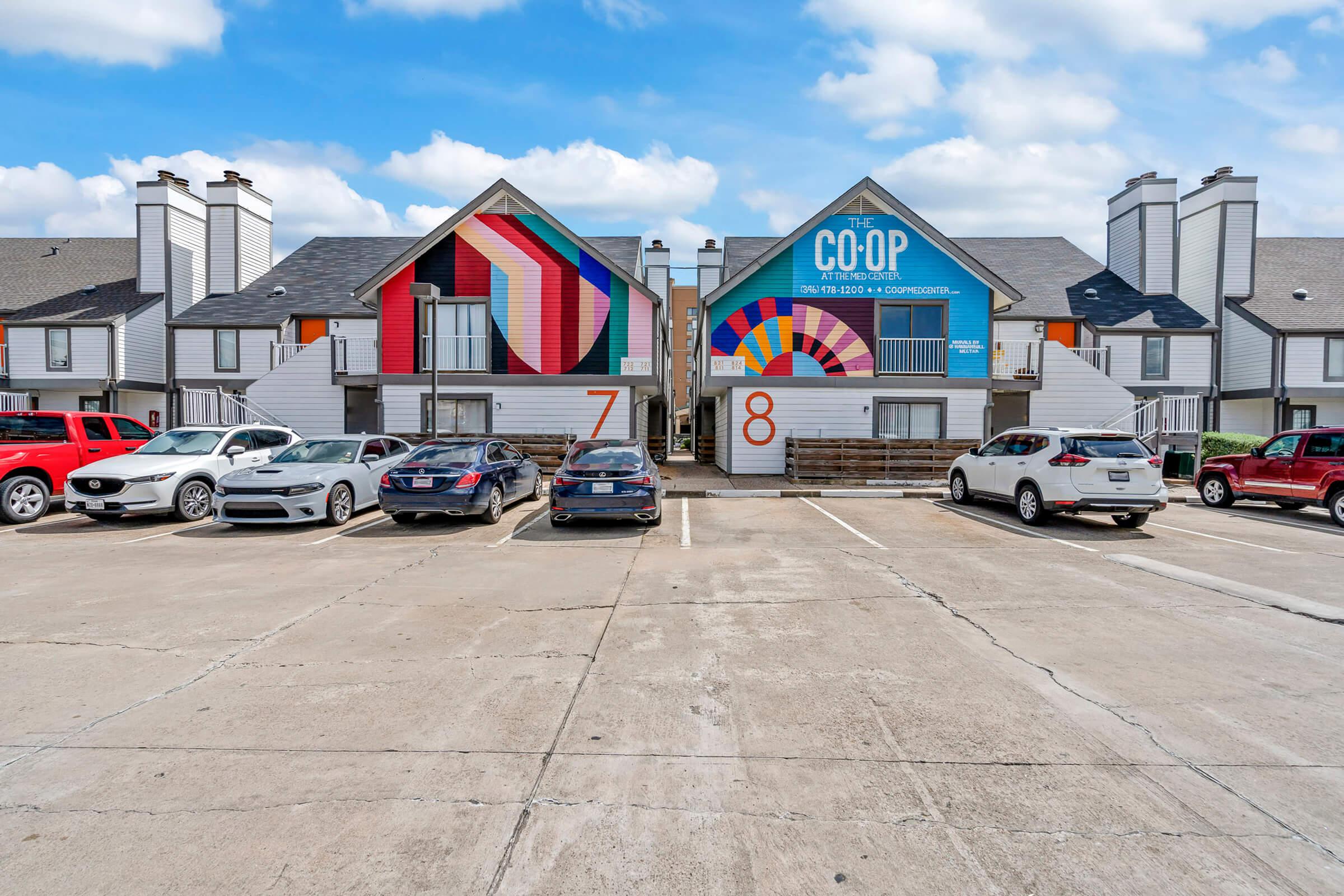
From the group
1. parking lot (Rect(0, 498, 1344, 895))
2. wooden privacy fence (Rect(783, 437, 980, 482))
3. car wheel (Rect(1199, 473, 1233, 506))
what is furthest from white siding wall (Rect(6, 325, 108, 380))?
car wheel (Rect(1199, 473, 1233, 506))

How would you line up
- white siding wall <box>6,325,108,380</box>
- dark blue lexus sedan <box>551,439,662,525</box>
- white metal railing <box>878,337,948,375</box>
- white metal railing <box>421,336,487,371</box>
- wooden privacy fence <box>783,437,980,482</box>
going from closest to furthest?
1. dark blue lexus sedan <box>551,439,662,525</box>
2. wooden privacy fence <box>783,437,980,482</box>
3. white metal railing <box>421,336,487,371</box>
4. white metal railing <box>878,337,948,375</box>
5. white siding wall <box>6,325,108,380</box>

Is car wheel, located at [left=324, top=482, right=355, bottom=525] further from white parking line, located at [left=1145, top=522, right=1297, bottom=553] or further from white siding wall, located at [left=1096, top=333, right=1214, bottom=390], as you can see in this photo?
white siding wall, located at [left=1096, top=333, right=1214, bottom=390]

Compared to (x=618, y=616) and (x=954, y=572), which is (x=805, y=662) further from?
(x=954, y=572)

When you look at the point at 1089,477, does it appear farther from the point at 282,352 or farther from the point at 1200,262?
the point at 282,352

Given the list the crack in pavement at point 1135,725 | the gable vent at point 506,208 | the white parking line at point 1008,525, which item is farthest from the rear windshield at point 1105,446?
the gable vent at point 506,208

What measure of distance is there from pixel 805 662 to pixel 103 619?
6097 millimetres

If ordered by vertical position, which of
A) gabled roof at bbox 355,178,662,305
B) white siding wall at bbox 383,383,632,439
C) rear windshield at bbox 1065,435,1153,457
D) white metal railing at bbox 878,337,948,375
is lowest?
rear windshield at bbox 1065,435,1153,457

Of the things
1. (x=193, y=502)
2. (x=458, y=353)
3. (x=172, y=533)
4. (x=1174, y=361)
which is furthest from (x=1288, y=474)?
(x=193, y=502)

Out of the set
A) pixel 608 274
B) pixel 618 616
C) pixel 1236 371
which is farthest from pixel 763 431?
pixel 1236 371

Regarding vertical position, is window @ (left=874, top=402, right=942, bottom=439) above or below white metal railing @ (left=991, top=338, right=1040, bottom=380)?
below

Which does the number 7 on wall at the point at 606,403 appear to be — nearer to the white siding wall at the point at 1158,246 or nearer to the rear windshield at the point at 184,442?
the rear windshield at the point at 184,442

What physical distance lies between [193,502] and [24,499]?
8.83 ft

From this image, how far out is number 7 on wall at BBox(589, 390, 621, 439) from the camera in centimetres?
2128

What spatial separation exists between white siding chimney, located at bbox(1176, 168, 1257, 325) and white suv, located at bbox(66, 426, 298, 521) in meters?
32.8
